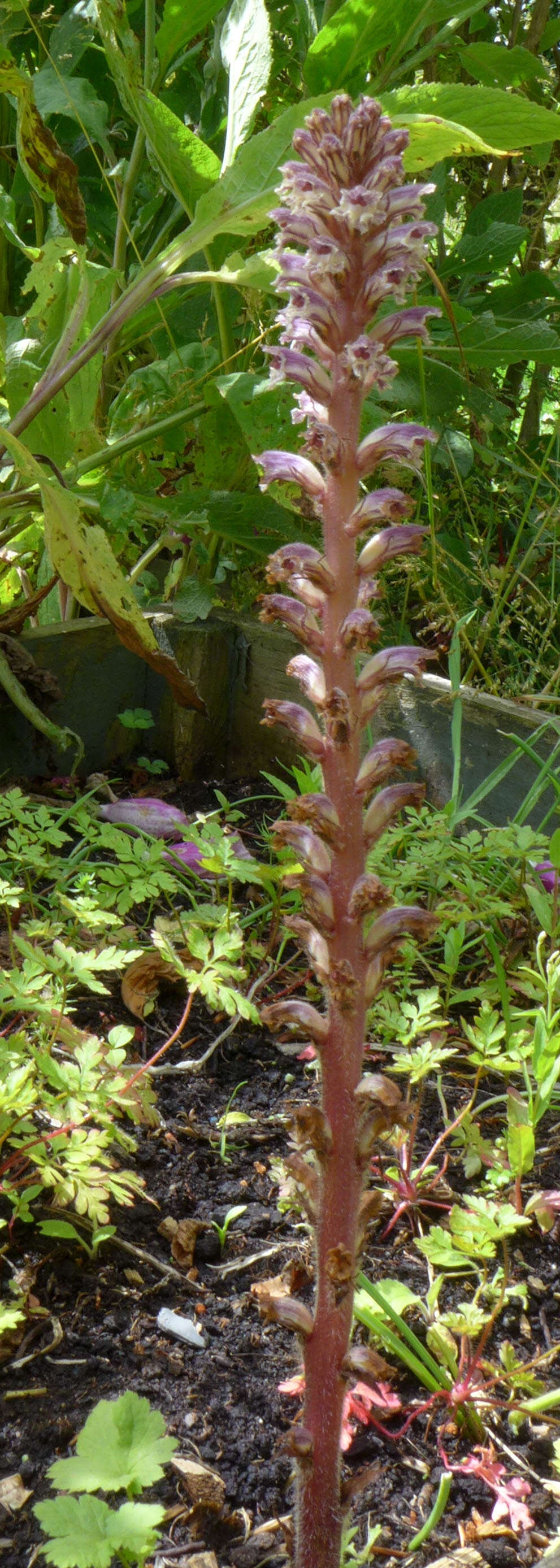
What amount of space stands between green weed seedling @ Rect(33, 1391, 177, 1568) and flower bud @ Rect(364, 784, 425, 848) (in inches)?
18.6

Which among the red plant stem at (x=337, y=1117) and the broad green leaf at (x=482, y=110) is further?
the broad green leaf at (x=482, y=110)

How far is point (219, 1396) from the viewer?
3.90 feet

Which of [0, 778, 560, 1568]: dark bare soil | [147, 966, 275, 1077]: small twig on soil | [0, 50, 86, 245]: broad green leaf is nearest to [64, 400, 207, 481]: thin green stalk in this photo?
[0, 50, 86, 245]: broad green leaf

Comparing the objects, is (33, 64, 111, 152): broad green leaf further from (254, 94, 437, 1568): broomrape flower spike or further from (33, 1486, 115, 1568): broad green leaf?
(33, 1486, 115, 1568): broad green leaf

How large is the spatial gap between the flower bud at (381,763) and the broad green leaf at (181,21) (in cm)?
208

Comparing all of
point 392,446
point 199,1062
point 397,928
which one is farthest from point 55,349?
point 397,928

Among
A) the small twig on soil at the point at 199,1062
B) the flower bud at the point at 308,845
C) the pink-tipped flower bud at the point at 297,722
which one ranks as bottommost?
the small twig on soil at the point at 199,1062

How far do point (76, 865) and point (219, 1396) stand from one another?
1.02 metres

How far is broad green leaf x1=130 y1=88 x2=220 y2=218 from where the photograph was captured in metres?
2.08

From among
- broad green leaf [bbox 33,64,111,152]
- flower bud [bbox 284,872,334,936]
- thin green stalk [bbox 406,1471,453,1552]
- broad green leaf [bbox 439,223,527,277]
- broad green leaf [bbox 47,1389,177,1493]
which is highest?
broad green leaf [bbox 33,64,111,152]

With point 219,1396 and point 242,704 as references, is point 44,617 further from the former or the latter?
point 219,1396

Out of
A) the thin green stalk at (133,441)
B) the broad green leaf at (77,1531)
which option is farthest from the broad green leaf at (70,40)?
the broad green leaf at (77,1531)

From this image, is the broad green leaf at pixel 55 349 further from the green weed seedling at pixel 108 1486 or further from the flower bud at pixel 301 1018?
the green weed seedling at pixel 108 1486

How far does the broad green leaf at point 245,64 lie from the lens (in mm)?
2037
